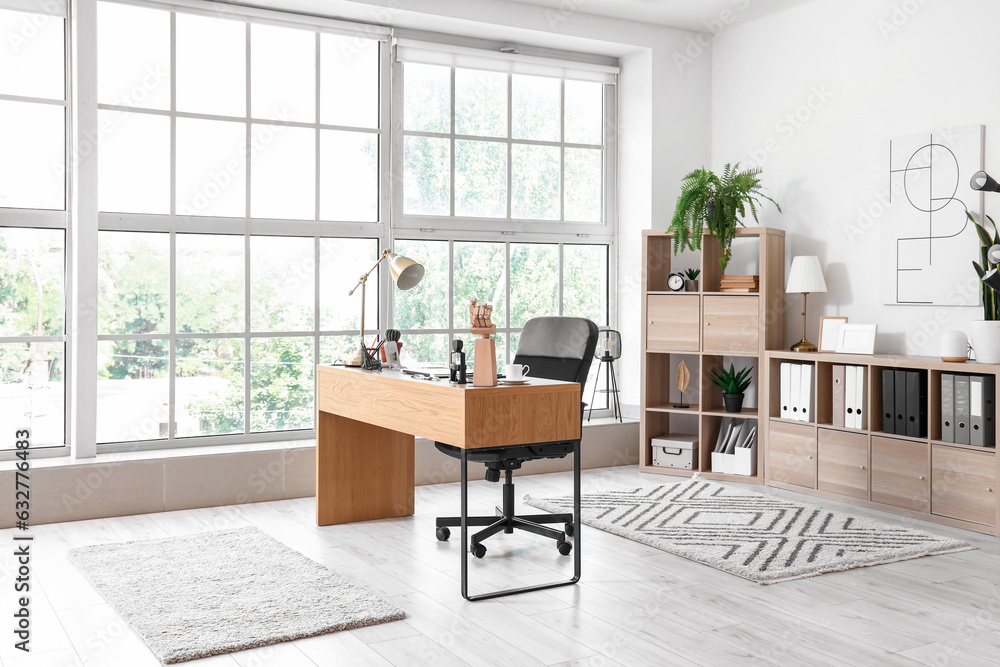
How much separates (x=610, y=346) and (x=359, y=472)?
2.34 m

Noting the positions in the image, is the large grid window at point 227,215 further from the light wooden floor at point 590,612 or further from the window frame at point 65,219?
the light wooden floor at point 590,612

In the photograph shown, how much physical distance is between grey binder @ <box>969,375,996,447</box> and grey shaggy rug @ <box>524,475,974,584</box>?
0.53 metres

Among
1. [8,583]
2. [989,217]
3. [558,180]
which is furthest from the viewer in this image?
[558,180]

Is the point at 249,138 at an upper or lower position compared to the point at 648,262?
upper

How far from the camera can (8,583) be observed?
3.40m

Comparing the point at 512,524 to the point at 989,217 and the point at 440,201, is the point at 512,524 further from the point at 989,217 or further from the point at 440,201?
the point at 989,217

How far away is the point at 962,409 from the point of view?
14.0ft

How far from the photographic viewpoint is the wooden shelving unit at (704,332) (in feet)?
17.6

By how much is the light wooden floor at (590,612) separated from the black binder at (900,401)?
1.83 ft

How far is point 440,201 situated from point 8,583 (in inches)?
128

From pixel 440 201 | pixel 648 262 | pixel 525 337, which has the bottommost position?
pixel 525 337

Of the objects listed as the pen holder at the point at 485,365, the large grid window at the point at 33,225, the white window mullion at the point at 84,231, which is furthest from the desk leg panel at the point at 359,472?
the large grid window at the point at 33,225

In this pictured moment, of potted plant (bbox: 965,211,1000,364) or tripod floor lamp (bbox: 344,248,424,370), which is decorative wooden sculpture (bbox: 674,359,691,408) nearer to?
potted plant (bbox: 965,211,1000,364)

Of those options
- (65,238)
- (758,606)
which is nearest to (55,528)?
(65,238)
